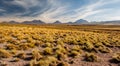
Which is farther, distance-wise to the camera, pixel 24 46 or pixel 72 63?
pixel 24 46

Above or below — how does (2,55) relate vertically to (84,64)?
above

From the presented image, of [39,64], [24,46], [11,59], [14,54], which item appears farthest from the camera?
[24,46]

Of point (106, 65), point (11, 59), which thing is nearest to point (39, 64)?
point (11, 59)

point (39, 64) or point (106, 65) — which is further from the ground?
point (39, 64)

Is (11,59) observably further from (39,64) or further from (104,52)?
(104,52)

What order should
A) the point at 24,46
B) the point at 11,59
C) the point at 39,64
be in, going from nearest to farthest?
the point at 39,64, the point at 11,59, the point at 24,46

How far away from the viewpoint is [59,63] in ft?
36.0

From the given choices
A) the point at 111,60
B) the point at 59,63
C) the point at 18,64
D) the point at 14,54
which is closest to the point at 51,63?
the point at 59,63

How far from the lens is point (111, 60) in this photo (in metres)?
13.5

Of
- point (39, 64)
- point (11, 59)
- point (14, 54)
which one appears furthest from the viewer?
point (14, 54)

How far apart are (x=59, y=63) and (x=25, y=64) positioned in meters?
2.31

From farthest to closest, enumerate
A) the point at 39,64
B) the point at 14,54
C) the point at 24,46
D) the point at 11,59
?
the point at 24,46 → the point at 14,54 → the point at 11,59 → the point at 39,64

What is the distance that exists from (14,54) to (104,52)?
927 cm

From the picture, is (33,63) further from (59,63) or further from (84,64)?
(84,64)
